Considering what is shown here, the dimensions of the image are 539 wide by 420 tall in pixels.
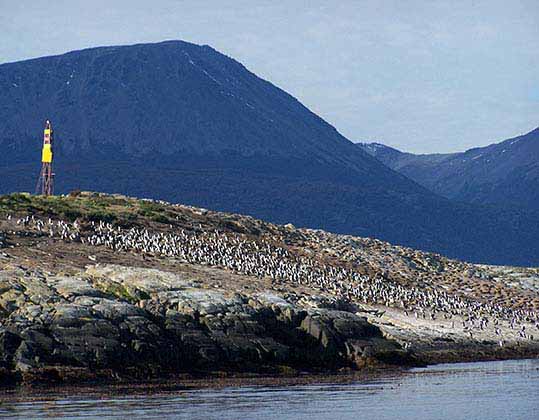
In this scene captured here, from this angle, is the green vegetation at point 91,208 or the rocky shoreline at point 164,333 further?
the green vegetation at point 91,208

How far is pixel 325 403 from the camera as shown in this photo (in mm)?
51531

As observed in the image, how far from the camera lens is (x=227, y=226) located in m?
102

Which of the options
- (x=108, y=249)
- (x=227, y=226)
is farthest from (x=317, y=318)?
(x=227, y=226)

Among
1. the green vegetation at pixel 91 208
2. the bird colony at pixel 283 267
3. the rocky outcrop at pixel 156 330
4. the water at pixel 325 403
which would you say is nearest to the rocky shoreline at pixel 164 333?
the rocky outcrop at pixel 156 330

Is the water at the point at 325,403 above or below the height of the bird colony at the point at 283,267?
below

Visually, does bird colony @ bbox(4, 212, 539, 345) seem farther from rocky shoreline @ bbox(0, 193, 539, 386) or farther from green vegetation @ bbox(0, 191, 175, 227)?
green vegetation @ bbox(0, 191, 175, 227)

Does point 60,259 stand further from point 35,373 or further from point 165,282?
point 35,373

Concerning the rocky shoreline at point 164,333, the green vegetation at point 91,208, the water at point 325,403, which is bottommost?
the water at point 325,403

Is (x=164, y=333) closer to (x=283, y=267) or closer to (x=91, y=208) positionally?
(x=283, y=267)

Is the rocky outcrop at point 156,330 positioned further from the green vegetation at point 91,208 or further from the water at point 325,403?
the green vegetation at point 91,208

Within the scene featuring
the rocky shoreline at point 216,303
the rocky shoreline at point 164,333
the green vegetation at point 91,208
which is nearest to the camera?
the rocky shoreline at point 164,333

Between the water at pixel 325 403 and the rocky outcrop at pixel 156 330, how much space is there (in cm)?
446

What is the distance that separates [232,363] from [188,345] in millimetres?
2563

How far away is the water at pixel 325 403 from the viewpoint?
47.3m
